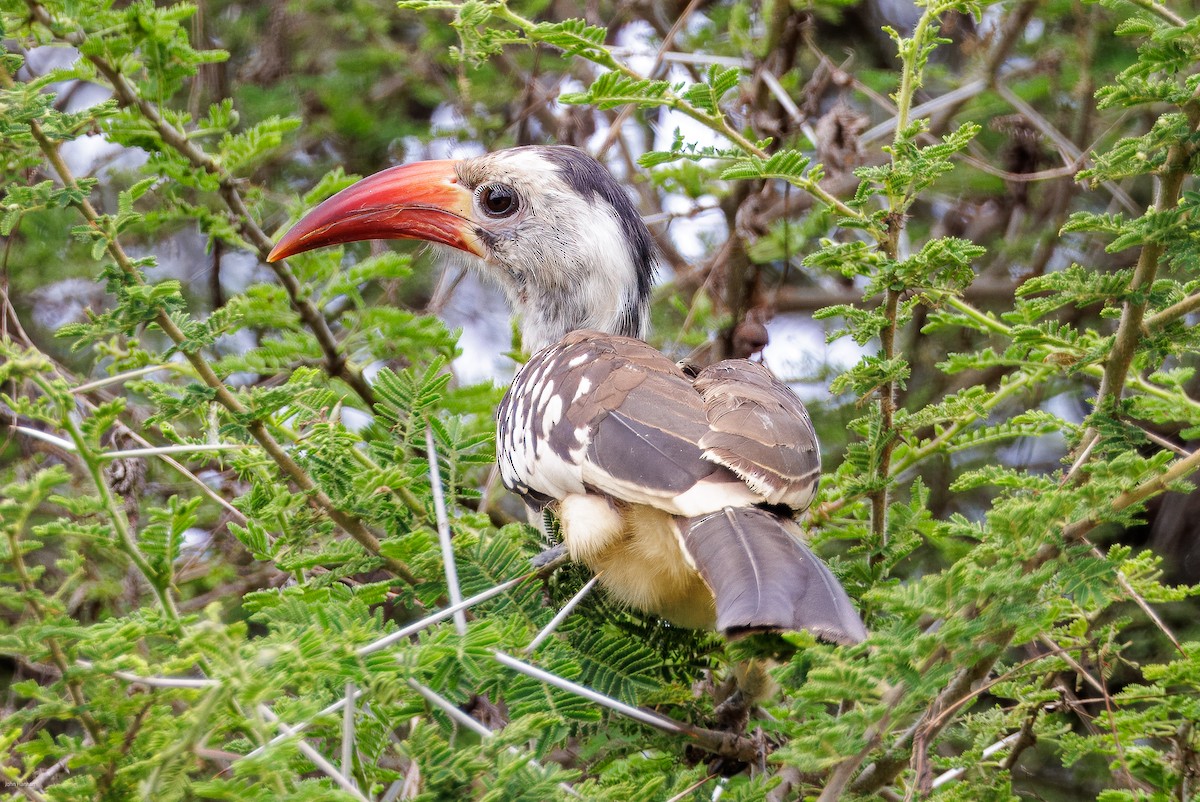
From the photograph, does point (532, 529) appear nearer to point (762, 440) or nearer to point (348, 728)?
point (762, 440)

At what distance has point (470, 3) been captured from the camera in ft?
6.73

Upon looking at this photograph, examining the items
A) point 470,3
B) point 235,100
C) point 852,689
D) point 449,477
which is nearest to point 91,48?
point 470,3

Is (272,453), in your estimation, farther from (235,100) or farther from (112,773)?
(235,100)

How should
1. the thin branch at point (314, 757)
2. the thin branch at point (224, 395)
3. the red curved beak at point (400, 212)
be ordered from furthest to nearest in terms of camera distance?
the red curved beak at point (400, 212)
the thin branch at point (224, 395)
the thin branch at point (314, 757)

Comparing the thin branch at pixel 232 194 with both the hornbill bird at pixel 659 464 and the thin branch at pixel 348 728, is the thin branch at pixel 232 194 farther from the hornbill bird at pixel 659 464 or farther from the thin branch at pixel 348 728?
the thin branch at pixel 348 728

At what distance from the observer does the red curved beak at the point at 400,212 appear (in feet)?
8.92

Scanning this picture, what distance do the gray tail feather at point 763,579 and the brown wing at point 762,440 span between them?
0.24 ft

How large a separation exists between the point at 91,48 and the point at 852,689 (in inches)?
62.6

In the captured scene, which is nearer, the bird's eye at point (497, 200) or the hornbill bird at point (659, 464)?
the hornbill bird at point (659, 464)

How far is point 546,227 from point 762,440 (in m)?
1.34

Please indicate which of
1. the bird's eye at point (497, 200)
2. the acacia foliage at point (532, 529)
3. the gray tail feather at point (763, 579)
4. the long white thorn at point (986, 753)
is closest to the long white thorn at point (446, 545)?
the acacia foliage at point (532, 529)

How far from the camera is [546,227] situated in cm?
308

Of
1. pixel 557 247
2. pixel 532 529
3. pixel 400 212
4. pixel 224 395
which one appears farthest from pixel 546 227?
pixel 224 395

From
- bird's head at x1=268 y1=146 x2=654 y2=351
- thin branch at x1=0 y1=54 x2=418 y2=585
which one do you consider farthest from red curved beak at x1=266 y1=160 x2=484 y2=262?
thin branch at x1=0 y1=54 x2=418 y2=585
